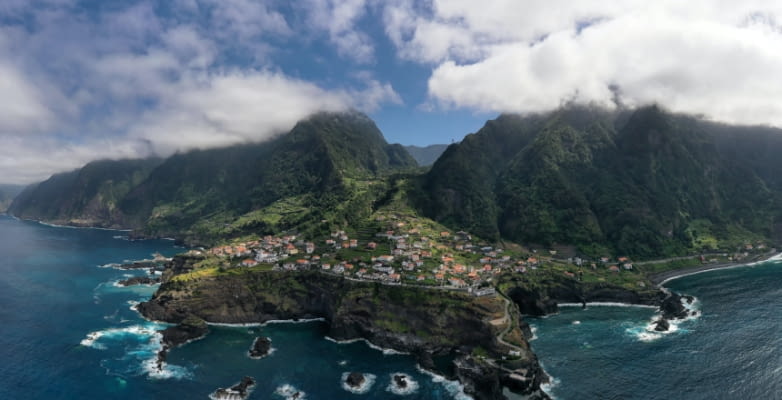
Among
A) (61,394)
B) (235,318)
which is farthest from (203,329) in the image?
(61,394)

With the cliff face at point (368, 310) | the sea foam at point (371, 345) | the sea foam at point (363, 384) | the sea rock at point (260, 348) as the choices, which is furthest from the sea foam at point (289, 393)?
the cliff face at point (368, 310)

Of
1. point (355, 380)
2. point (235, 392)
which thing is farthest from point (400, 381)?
point (235, 392)

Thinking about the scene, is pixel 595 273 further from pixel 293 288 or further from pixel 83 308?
pixel 83 308

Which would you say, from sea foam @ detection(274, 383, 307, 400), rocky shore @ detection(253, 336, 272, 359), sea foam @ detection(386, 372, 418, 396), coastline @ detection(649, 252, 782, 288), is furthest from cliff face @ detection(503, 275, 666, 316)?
sea foam @ detection(274, 383, 307, 400)

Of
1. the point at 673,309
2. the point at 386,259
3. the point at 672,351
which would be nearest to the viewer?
the point at 672,351

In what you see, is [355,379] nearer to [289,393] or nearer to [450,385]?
[289,393]

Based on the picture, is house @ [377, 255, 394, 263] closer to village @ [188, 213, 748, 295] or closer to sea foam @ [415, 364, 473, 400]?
village @ [188, 213, 748, 295]

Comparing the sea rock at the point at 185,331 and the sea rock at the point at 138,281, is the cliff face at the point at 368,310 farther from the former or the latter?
the sea rock at the point at 138,281
